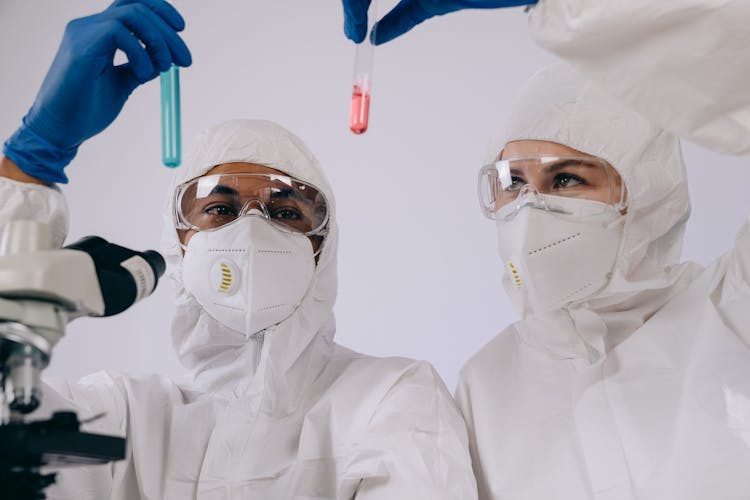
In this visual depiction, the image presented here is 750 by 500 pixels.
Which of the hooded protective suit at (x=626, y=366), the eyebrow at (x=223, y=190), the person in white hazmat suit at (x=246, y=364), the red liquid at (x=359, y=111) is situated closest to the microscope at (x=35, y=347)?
the person in white hazmat suit at (x=246, y=364)

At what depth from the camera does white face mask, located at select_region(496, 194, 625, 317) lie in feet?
5.47

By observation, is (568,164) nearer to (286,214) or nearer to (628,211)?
(628,211)

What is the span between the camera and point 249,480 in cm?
165

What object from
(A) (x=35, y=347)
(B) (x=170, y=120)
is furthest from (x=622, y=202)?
(A) (x=35, y=347)

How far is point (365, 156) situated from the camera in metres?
2.85

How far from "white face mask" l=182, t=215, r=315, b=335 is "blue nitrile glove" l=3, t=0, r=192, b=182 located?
33cm

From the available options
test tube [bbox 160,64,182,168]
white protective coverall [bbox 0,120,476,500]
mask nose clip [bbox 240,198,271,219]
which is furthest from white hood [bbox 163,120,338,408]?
test tube [bbox 160,64,182,168]

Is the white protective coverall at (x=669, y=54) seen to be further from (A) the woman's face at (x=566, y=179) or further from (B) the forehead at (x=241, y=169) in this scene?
(B) the forehead at (x=241, y=169)

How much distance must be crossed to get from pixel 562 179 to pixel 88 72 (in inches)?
39.3

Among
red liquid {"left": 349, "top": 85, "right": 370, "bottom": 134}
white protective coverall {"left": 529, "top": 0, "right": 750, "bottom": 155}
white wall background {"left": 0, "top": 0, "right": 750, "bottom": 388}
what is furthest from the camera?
white wall background {"left": 0, "top": 0, "right": 750, "bottom": 388}

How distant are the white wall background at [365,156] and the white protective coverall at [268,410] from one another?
0.78 metres

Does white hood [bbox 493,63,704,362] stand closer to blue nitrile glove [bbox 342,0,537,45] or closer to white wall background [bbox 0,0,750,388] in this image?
blue nitrile glove [bbox 342,0,537,45]

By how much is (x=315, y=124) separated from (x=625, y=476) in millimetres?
1823

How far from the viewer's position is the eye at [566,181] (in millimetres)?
1745
